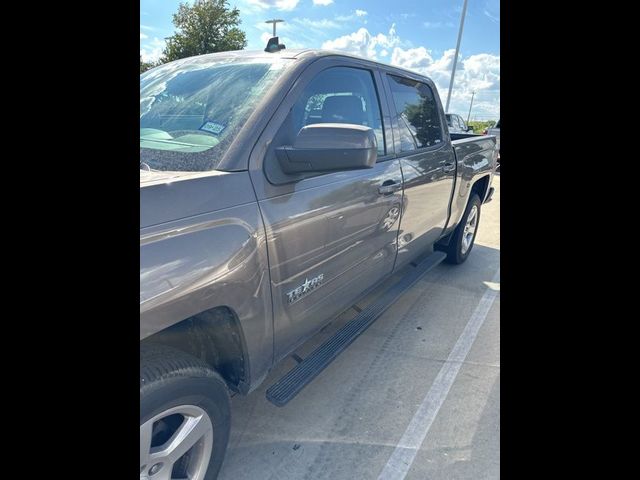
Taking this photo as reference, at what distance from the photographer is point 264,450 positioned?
7.15ft

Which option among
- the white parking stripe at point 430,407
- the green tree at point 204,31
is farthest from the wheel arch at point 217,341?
the green tree at point 204,31

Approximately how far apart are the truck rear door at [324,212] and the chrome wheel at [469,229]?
6.98ft

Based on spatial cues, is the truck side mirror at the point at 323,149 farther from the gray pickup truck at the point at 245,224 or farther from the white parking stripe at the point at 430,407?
the white parking stripe at the point at 430,407

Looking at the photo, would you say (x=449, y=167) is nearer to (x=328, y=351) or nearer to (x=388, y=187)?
(x=388, y=187)

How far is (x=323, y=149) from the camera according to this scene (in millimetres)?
1732

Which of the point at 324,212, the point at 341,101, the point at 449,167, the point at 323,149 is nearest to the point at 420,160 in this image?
the point at 449,167

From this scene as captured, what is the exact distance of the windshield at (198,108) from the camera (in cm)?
174

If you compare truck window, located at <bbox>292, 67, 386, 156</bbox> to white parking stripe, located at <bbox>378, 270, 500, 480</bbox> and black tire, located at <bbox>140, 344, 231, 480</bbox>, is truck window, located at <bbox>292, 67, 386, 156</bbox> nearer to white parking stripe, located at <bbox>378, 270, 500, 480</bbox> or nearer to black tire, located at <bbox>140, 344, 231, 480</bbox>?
black tire, located at <bbox>140, 344, 231, 480</bbox>

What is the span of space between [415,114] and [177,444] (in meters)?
2.87

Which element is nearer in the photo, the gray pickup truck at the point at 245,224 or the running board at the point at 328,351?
the gray pickup truck at the point at 245,224
